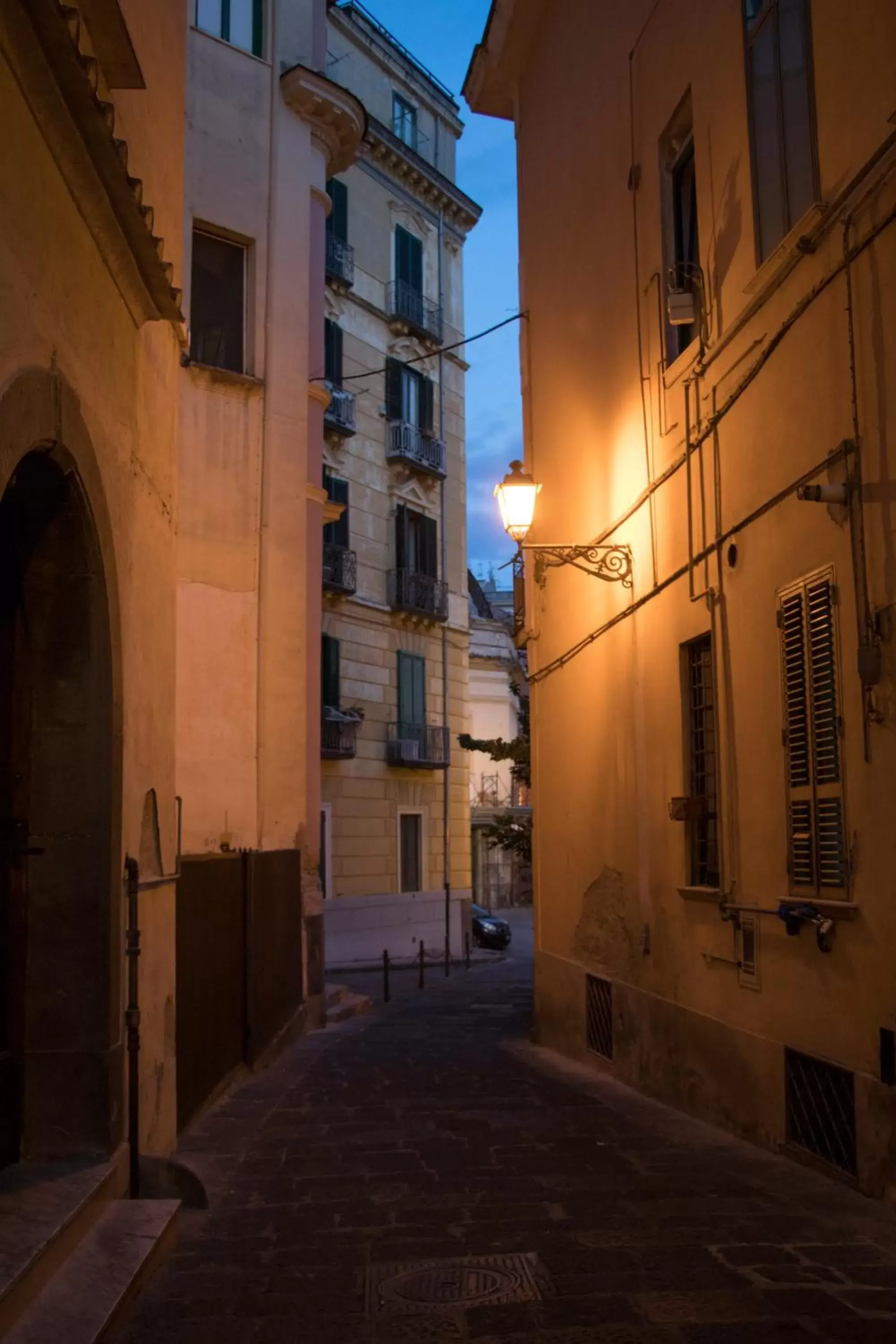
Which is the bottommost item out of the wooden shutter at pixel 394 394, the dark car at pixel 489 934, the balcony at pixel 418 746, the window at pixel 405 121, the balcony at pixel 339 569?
the dark car at pixel 489 934

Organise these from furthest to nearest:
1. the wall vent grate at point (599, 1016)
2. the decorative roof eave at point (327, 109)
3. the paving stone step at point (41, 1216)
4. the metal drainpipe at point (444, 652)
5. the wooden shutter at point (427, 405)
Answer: the wooden shutter at point (427, 405) < the metal drainpipe at point (444, 652) < the decorative roof eave at point (327, 109) < the wall vent grate at point (599, 1016) < the paving stone step at point (41, 1216)

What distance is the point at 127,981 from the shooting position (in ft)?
19.9

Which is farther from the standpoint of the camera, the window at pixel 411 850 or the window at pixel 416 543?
the window at pixel 416 543

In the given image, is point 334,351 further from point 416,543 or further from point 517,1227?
point 517,1227

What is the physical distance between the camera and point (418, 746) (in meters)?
29.8

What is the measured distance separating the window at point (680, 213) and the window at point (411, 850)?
20.6m

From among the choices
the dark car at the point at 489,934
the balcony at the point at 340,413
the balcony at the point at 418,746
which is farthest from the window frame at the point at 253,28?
the dark car at the point at 489,934

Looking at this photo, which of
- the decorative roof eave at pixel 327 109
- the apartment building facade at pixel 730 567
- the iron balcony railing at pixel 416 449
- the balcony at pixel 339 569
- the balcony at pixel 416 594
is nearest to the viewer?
the apartment building facade at pixel 730 567

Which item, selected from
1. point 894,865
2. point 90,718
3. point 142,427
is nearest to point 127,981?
point 90,718

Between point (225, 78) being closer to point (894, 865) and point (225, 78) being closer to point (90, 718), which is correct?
point (90, 718)

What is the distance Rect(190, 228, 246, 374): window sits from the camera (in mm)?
14406

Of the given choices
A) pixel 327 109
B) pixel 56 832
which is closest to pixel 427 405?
pixel 327 109

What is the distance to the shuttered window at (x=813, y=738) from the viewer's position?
22.5 ft

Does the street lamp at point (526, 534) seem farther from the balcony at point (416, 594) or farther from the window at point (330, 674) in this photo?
the balcony at point (416, 594)
